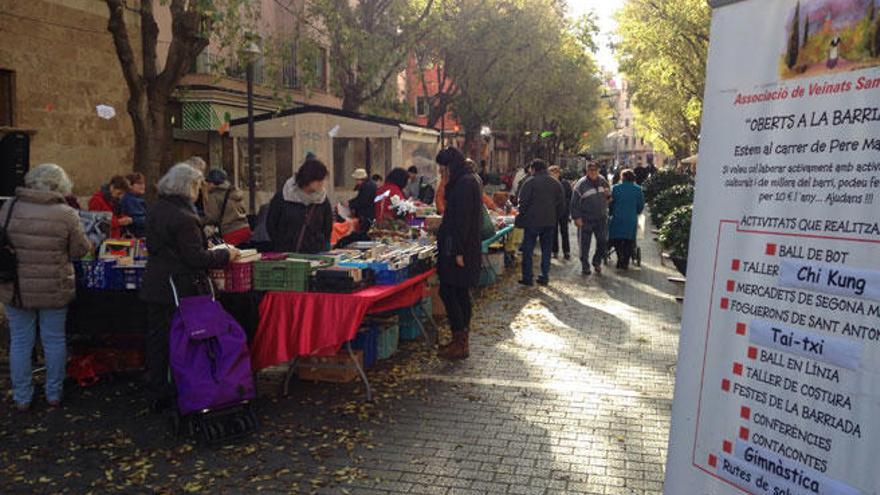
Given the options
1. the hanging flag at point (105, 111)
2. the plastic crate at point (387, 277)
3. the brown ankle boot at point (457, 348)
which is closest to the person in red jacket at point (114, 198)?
the plastic crate at point (387, 277)

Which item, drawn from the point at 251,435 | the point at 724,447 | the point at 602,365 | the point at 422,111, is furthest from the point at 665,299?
the point at 422,111

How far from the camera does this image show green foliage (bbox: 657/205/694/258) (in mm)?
8688

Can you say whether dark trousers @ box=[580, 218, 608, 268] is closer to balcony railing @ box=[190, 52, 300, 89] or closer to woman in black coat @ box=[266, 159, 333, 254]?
woman in black coat @ box=[266, 159, 333, 254]

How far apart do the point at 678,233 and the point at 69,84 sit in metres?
11.7

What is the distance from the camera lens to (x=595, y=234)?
12320mm

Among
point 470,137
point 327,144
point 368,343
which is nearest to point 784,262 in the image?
point 368,343

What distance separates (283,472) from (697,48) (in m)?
20.7

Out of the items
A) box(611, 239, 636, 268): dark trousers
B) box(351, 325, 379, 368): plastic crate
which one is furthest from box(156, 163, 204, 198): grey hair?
box(611, 239, 636, 268): dark trousers

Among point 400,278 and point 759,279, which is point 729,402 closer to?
point 759,279

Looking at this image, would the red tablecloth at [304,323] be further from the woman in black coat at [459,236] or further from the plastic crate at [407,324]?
the plastic crate at [407,324]

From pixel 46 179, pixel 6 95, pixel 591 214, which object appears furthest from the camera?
pixel 6 95

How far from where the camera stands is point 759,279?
7.04 ft

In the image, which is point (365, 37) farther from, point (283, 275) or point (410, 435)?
point (410, 435)

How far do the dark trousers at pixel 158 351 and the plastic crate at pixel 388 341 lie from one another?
1.92 metres
